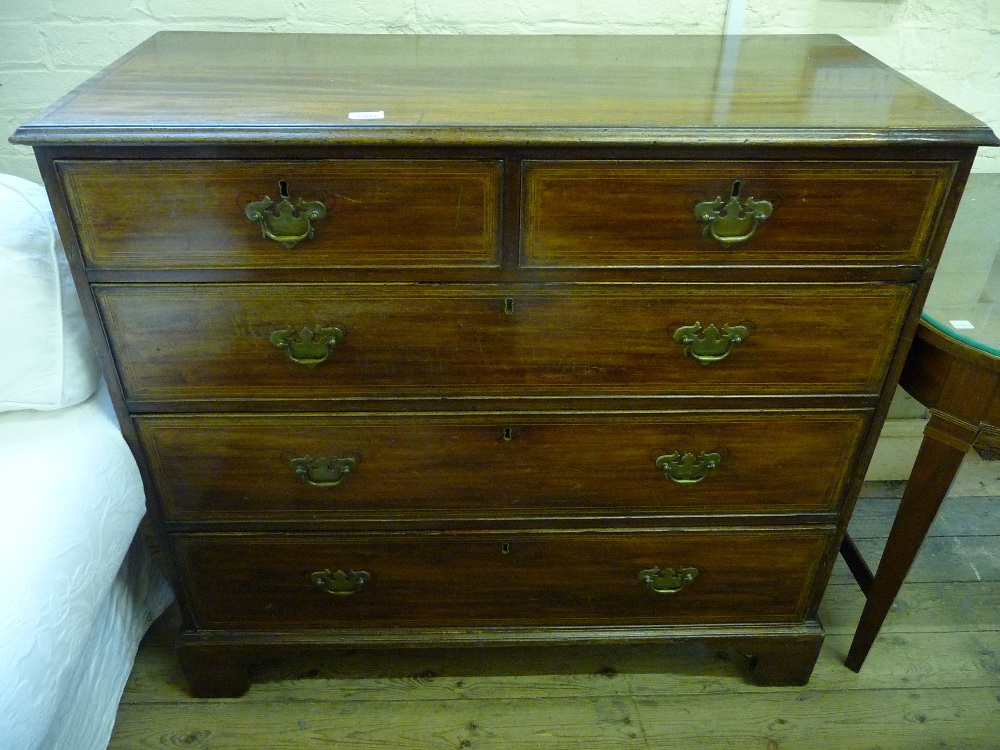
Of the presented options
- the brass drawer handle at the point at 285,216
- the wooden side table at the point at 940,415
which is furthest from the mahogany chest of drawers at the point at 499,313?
the wooden side table at the point at 940,415

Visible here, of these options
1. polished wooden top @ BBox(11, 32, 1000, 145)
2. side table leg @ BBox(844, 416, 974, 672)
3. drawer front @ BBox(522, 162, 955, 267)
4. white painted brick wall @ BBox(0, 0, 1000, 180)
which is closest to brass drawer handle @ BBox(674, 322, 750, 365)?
drawer front @ BBox(522, 162, 955, 267)

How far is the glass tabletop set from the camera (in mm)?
1212

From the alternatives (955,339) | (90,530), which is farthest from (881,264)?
(90,530)

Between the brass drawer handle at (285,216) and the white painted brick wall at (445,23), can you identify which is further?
the white painted brick wall at (445,23)

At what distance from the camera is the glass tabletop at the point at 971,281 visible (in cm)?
121

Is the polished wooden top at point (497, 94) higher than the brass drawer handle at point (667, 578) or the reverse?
higher

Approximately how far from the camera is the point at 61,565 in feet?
3.52

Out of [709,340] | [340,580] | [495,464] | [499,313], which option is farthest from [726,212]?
[340,580]

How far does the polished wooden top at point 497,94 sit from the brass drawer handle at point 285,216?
0.08m

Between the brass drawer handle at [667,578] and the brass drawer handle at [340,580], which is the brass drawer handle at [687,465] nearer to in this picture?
the brass drawer handle at [667,578]

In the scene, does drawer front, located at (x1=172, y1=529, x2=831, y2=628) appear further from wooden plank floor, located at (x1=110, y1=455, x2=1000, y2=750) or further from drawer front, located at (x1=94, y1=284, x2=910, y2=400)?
drawer front, located at (x1=94, y1=284, x2=910, y2=400)

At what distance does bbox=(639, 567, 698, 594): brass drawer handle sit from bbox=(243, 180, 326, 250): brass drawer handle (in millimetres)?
823

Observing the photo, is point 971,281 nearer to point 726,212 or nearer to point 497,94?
point 726,212

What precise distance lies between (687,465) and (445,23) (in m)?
0.90
